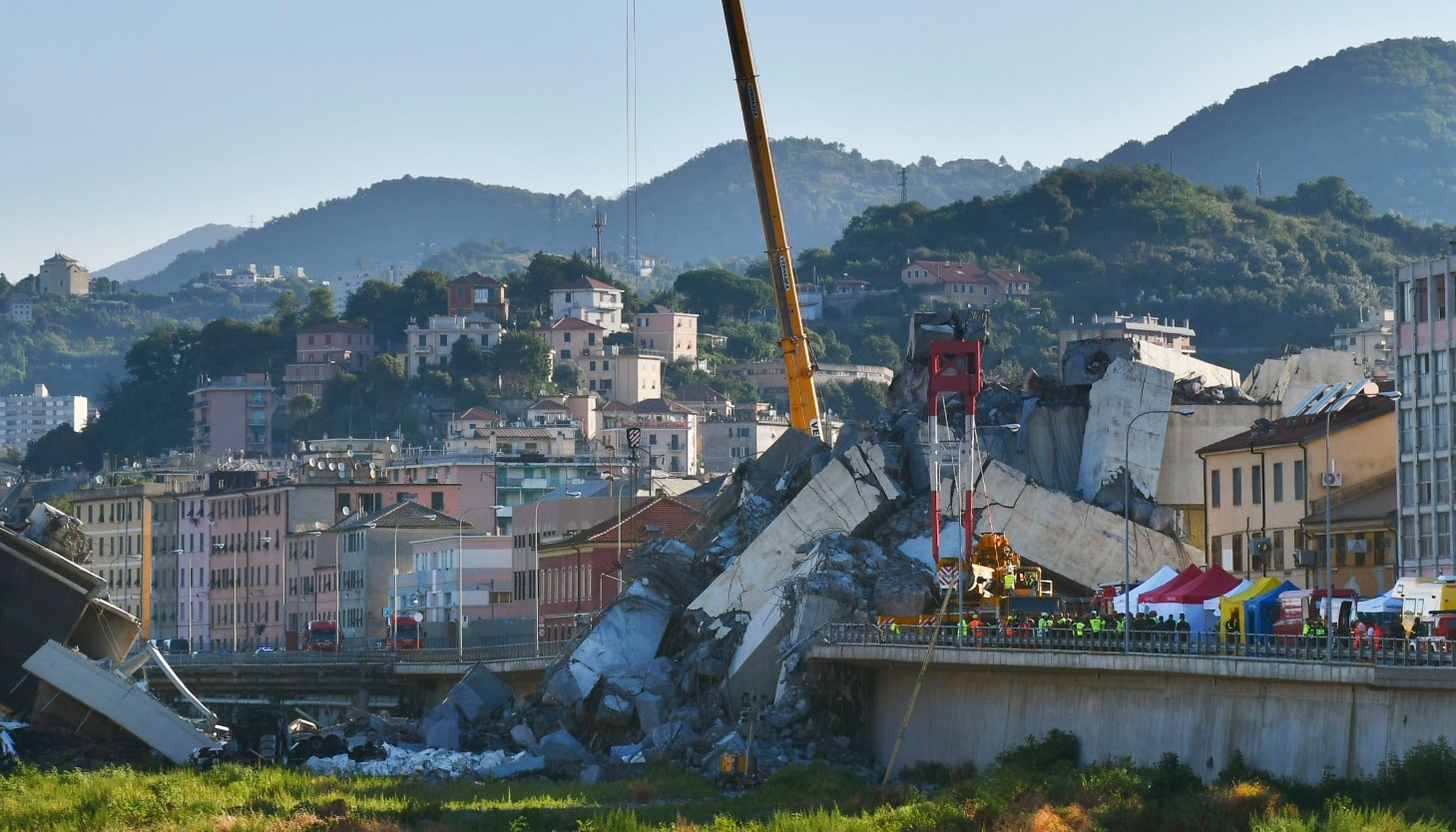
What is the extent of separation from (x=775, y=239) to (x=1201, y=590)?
38.3 meters

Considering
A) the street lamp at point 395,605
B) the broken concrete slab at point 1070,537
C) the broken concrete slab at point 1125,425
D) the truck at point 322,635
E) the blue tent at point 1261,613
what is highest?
the broken concrete slab at point 1125,425

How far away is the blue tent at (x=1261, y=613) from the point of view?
56.8 meters

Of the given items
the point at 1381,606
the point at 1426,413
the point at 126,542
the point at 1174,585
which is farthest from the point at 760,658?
the point at 126,542

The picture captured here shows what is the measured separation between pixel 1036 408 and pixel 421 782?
26072 millimetres

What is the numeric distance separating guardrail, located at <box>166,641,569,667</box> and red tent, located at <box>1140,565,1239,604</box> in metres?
32.2

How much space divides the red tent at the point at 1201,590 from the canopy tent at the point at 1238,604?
1.38 m

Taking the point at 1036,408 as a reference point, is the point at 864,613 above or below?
below

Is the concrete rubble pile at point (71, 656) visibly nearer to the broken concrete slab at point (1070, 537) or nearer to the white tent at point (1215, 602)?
the broken concrete slab at point (1070, 537)

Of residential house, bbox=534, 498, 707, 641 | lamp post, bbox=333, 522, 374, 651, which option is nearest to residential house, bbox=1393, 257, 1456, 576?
residential house, bbox=534, 498, 707, 641

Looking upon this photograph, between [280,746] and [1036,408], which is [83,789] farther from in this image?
[1036,408]

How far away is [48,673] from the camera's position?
81.6 meters

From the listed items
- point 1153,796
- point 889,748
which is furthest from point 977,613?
point 1153,796

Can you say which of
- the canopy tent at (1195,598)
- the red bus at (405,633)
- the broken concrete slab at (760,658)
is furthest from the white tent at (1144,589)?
the red bus at (405,633)

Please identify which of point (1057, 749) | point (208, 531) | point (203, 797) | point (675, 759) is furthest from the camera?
point (208, 531)
